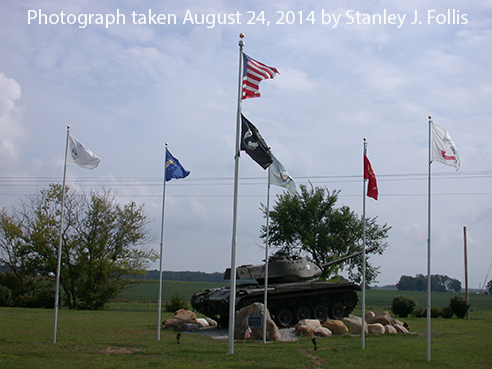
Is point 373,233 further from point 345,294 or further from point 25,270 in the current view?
point 25,270

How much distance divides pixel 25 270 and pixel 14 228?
3353 mm

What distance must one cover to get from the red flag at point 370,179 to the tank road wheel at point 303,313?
868 cm

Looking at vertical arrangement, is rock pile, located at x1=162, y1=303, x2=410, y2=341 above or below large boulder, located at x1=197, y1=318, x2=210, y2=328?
above

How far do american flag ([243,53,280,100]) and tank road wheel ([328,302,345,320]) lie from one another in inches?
517

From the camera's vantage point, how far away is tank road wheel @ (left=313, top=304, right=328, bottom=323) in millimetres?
22984

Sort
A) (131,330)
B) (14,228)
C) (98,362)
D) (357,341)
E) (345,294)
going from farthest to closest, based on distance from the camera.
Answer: (14,228)
(345,294)
(131,330)
(357,341)
(98,362)

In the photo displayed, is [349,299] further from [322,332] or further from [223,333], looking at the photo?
[223,333]

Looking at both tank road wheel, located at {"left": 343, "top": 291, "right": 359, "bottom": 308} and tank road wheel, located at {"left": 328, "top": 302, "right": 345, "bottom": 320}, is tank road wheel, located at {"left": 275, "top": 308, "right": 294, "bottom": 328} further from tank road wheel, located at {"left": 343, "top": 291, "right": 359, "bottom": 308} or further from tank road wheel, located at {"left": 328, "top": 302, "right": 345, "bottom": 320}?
tank road wheel, located at {"left": 343, "top": 291, "right": 359, "bottom": 308}

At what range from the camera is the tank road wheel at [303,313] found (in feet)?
73.4

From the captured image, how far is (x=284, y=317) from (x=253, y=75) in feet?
40.2

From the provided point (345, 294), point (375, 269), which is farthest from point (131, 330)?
point (375, 269)

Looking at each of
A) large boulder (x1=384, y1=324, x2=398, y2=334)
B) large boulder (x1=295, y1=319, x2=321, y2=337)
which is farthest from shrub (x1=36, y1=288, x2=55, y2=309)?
large boulder (x1=384, y1=324, x2=398, y2=334)

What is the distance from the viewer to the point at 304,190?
4047cm

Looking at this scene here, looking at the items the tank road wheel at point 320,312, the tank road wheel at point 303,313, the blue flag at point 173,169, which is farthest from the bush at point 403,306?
the blue flag at point 173,169
